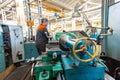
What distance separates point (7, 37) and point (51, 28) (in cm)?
317

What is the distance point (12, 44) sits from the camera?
12.6ft

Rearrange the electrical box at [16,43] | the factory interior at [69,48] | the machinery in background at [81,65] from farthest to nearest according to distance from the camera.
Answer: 1. the electrical box at [16,43]
2. the factory interior at [69,48]
3. the machinery in background at [81,65]

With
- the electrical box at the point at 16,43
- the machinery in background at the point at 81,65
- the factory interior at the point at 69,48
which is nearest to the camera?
the machinery in background at the point at 81,65

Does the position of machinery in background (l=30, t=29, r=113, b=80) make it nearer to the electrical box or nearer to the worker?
the worker

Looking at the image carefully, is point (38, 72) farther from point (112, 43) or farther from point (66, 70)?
point (112, 43)

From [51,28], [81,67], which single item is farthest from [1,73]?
[51,28]

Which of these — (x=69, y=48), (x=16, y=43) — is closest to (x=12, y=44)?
(x=16, y=43)

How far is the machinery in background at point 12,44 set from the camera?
3701 millimetres

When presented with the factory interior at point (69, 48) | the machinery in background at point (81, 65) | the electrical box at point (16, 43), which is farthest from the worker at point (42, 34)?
the machinery in background at point (81, 65)

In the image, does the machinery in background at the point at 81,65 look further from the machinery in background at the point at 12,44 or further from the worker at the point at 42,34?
the machinery in background at the point at 12,44

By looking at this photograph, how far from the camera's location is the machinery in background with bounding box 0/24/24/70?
370 cm

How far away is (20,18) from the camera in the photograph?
4684mm

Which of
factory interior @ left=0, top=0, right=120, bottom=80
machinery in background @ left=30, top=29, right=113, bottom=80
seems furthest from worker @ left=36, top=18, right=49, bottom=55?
machinery in background @ left=30, top=29, right=113, bottom=80

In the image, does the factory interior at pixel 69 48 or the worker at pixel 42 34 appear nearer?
the factory interior at pixel 69 48
